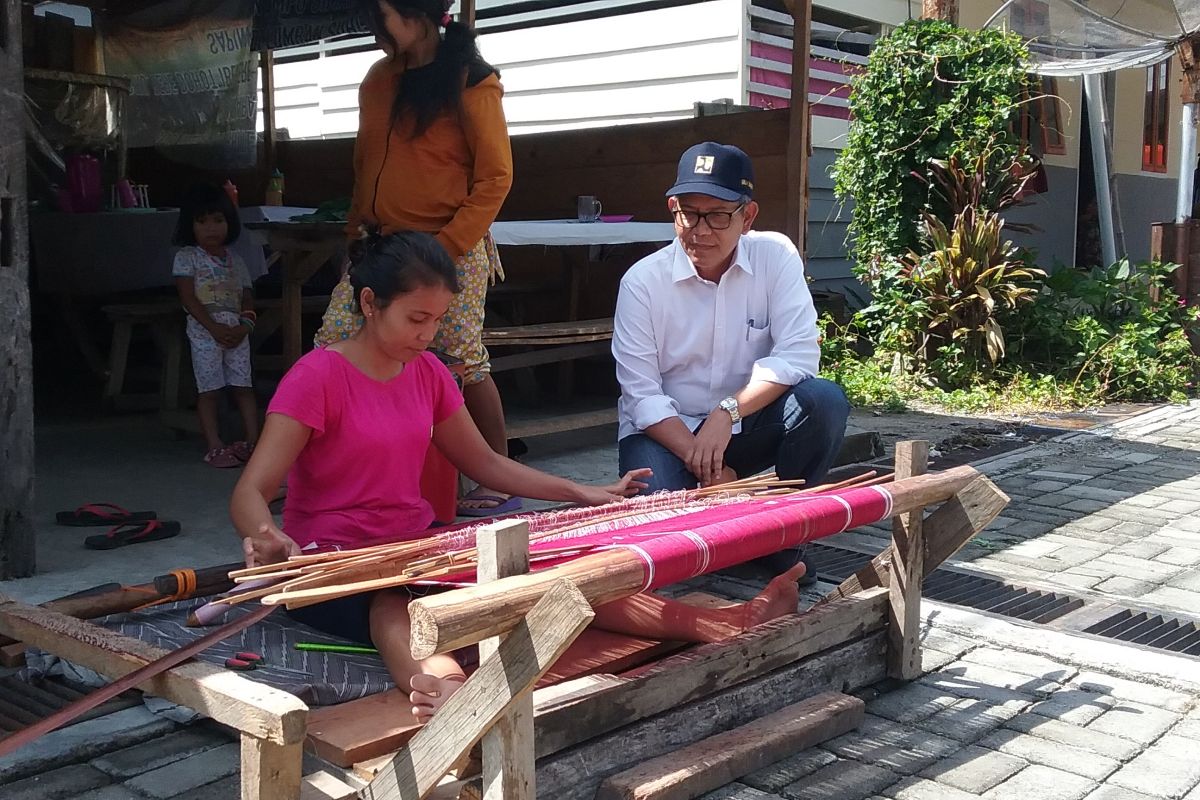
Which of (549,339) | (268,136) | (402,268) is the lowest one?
(549,339)

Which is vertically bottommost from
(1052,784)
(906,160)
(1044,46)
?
(1052,784)

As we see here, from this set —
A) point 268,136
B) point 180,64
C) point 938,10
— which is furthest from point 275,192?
point 938,10

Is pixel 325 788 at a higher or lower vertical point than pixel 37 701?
higher

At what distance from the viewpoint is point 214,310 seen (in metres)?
5.76

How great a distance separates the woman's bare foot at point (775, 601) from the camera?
3.02 m

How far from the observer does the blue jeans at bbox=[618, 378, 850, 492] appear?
3699 mm

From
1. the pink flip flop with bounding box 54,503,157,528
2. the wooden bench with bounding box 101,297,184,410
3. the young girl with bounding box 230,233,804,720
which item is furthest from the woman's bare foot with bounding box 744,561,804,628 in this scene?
the wooden bench with bounding box 101,297,184,410

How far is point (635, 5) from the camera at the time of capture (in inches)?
374

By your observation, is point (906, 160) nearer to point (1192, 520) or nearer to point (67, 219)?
point (1192, 520)

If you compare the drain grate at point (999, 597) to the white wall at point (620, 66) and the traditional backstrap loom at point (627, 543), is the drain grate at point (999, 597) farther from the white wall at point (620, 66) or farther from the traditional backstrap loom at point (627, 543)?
the white wall at point (620, 66)

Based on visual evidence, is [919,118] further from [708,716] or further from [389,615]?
[389,615]

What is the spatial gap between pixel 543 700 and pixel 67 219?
5747 mm

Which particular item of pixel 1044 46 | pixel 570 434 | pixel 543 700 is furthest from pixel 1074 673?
pixel 1044 46

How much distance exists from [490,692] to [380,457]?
1083mm
